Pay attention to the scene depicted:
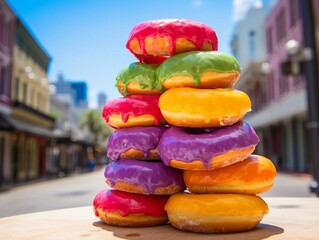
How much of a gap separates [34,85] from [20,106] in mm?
5533

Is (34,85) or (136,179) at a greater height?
(34,85)

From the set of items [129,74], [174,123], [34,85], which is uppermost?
[34,85]

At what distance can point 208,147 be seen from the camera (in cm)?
261

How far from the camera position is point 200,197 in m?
2.70

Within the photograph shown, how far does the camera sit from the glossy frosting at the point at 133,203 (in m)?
2.93

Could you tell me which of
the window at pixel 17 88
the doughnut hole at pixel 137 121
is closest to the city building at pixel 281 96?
the window at pixel 17 88

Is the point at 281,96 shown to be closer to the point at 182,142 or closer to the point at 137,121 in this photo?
the point at 137,121

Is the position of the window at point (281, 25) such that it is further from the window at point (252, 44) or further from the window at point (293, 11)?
the window at point (252, 44)

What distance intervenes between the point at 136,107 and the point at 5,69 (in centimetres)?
2565

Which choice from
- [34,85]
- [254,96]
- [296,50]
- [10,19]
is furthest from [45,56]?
[296,50]

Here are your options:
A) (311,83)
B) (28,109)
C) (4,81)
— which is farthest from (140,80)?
(28,109)

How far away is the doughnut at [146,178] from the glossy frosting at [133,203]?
5 cm

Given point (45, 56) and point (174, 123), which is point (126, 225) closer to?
point (174, 123)

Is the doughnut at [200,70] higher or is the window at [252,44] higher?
the window at [252,44]
